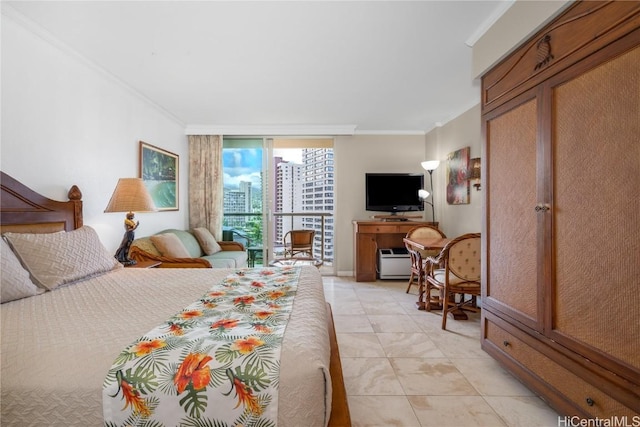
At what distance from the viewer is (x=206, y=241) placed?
14.0 ft

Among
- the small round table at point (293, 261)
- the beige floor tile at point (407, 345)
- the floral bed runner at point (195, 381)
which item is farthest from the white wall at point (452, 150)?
the floral bed runner at point (195, 381)

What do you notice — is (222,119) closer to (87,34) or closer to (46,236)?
(87,34)

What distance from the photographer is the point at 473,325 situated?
294 cm

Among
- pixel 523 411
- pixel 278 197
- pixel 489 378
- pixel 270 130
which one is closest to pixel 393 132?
pixel 270 130

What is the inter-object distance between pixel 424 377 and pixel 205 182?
4131 millimetres

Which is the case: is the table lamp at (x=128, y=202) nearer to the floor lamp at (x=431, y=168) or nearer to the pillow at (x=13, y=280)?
the pillow at (x=13, y=280)

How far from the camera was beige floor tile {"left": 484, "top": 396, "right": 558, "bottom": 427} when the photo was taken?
1617mm

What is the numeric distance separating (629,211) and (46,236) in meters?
3.04

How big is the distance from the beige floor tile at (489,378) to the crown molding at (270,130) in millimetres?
3706

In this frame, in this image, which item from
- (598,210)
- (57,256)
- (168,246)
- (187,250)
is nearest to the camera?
(598,210)

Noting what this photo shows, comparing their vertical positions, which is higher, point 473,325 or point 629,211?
point 629,211

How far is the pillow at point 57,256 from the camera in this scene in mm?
1695

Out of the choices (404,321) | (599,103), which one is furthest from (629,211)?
(404,321)

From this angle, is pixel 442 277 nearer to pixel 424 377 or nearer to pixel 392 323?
pixel 392 323
